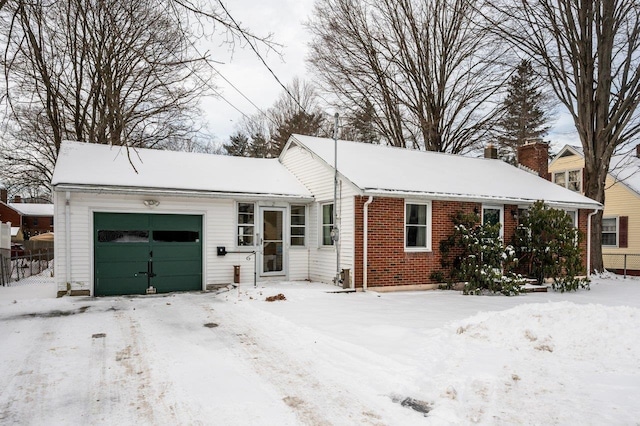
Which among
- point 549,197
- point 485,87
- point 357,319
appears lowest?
point 357,319

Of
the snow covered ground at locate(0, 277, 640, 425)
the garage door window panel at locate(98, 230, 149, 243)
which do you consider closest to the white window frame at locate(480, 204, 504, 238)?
the snow covered ground at locate(0, 277, 640, 425)

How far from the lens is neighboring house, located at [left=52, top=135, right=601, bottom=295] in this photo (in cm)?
1113

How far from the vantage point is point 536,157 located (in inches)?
746

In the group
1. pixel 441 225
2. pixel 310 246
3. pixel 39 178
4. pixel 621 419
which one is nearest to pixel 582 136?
pixel 441 225

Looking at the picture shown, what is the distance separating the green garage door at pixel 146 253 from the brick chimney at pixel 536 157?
590 inches

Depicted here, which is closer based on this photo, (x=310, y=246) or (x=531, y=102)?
(x=310, y=246)

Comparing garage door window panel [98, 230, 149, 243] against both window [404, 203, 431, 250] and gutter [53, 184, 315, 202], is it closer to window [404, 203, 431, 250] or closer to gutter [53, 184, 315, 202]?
gutter [53, 184, 315, 202]

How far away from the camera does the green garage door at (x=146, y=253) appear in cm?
1123

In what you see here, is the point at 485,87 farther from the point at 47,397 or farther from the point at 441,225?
the point at 47,397

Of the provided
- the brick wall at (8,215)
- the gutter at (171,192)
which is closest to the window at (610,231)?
the gutter at (171,192)

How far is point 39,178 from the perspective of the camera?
23062 mm

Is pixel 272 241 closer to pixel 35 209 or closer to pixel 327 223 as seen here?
pixel 327 223

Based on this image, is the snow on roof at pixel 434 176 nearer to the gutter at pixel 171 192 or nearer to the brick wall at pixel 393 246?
the brick wall at pixel 393 246

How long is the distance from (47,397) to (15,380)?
0.88 m
